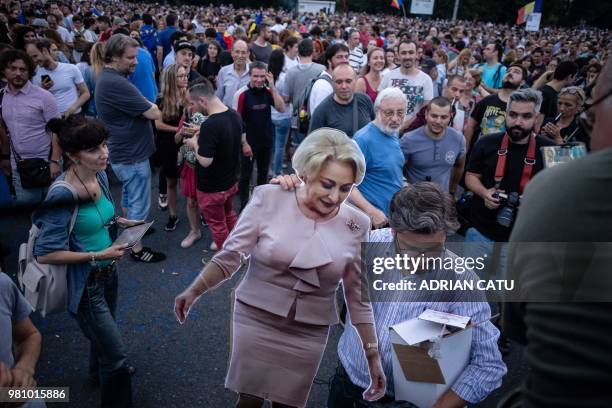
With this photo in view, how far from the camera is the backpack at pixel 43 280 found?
2.27 metres

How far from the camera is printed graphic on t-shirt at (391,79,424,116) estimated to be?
5.69 m

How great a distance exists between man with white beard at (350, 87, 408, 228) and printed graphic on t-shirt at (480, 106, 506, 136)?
193 cm

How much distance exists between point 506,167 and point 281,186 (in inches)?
81.3

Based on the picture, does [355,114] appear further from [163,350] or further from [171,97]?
[163,350]

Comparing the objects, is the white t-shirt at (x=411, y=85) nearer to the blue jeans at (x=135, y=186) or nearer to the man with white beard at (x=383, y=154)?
the man with white beard at (x=383, y=154)

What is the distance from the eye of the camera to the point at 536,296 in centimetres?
76

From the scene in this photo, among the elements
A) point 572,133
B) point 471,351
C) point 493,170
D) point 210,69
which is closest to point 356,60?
point 210,69

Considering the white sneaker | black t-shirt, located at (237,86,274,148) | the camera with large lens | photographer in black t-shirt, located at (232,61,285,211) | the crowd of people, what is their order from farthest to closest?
black t-shirt, located at (237,86,274,148), photographer in black t-shirt, located at (232,61,285,211), the white sneaker, the camera with large lens, the crowd of people

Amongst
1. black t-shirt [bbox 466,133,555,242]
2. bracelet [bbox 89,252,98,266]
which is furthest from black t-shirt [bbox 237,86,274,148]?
bracelet [bbox 89,252,98,266]

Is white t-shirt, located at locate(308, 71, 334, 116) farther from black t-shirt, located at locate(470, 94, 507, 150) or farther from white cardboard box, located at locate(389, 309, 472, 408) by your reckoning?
white cardboard box, located at locate(389, 309, 472, 408)

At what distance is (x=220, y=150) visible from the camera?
3980 millimetres

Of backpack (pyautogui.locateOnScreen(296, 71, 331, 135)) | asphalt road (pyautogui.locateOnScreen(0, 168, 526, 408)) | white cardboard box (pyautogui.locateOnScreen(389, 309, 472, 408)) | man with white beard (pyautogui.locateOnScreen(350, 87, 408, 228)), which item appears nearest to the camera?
white cardboard box (pyautogui.locateOnScreen(389, 309, 472, 408))

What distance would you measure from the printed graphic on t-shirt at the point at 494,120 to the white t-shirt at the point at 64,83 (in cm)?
490

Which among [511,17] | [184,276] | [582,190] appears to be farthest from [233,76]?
[511,17]
